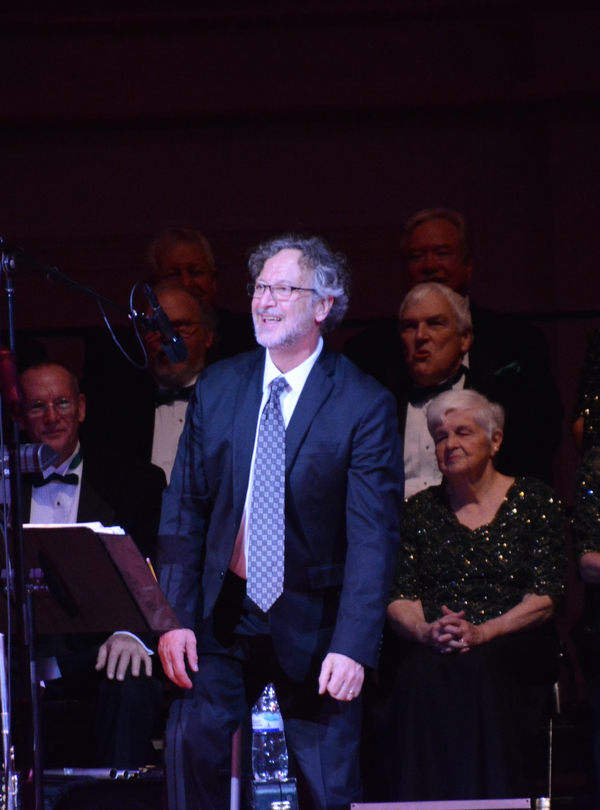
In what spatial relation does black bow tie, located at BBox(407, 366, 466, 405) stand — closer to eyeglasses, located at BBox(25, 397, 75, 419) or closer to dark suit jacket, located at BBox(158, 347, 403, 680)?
dark suit jacket, located at BBox(158, 347, 403, 680)

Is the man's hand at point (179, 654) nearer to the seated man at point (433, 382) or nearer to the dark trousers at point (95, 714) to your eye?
the dark trousers at point (95, 714)

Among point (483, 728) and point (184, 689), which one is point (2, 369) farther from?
point (483, 728)

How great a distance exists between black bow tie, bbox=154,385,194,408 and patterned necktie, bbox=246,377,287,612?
4.23ft

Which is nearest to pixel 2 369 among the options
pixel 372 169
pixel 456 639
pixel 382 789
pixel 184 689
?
pixel 184 689

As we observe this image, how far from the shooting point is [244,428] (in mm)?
2730

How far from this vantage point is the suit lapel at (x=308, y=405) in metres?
2.70

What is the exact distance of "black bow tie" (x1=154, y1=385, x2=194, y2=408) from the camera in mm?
3966

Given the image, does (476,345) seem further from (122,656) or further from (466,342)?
(122,656)

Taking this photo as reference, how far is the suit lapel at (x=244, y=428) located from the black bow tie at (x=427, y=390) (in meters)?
1.05

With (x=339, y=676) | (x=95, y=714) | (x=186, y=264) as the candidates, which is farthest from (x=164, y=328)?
(x=186, y=264)

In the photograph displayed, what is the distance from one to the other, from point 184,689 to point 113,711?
671 millimetres

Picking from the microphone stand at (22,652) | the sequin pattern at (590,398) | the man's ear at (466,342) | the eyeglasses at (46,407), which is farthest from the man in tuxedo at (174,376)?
the microphone stand at (22,652)

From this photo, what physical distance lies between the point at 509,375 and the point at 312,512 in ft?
4.73

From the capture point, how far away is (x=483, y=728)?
312 cm
